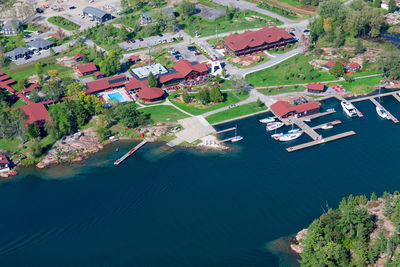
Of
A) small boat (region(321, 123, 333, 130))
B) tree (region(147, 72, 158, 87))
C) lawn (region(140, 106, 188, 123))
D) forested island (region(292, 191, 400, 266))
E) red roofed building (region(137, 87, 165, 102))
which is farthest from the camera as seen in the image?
tree (region(147, 72, 158, 87))

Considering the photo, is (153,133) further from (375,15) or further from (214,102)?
(375,15)

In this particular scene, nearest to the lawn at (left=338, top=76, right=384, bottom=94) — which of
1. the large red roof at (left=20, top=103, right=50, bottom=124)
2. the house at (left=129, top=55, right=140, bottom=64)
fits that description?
the house at (left=129, top=55, right=140, bottom=64)

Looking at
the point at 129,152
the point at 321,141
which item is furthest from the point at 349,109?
the point at 129,152

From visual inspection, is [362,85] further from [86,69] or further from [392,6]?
[86,69]

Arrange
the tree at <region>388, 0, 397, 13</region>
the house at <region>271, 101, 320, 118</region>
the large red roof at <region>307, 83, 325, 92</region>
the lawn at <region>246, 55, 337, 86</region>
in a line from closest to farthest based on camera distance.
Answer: the house at <region>271, 101, 320, 118</region> < the large red roof at <region>307, 83, 325, 92</region> < the lawn at <region>246, 55, 337, 86</region> < the tree at <region>388, 0, 397, 13</region>

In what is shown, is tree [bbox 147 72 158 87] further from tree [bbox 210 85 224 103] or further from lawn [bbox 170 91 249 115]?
tree [bbox 210 85 224 103]

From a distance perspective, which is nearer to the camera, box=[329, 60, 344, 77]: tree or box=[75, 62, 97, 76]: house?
box=[329, 60, 344, 77]: tree

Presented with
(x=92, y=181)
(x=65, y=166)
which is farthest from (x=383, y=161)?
(x=65, y=166)
